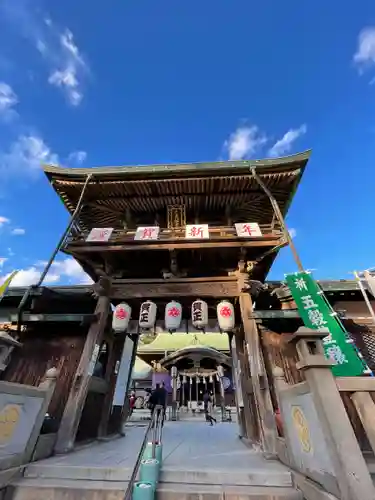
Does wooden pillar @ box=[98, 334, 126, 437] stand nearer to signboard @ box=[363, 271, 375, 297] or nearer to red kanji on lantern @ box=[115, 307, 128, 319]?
red kanji on lantern @ box=[115, 307, 128, 319]

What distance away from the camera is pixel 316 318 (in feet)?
23.7

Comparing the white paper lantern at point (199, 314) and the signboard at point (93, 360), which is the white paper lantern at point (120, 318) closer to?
the signboard at point (93, 360)

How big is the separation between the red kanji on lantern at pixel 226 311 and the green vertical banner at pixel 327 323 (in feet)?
6.64

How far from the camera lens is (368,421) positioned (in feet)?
11.7

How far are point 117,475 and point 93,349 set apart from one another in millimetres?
3550

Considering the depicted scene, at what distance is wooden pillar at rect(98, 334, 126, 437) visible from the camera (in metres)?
8.54

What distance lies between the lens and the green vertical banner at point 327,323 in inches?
254

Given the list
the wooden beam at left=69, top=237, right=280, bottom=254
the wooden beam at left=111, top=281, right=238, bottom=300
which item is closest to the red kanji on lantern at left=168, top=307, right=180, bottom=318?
the wooden beam at left=111, top=281, right=238, bottom=300

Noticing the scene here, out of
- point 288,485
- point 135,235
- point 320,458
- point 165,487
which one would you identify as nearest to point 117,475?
point 165,487

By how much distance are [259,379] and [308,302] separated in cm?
254

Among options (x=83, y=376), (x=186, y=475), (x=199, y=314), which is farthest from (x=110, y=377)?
(x=186, y=475)

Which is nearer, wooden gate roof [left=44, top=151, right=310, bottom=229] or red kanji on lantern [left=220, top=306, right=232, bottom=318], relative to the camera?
red kanji on lantern [left=220, top=306, right=232, bottom=318]

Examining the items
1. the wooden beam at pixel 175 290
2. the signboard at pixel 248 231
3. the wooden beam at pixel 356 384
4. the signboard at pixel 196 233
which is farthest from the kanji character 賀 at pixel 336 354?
the signboard at pixel 196 233

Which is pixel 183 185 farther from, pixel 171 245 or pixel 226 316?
pixel 226 316
